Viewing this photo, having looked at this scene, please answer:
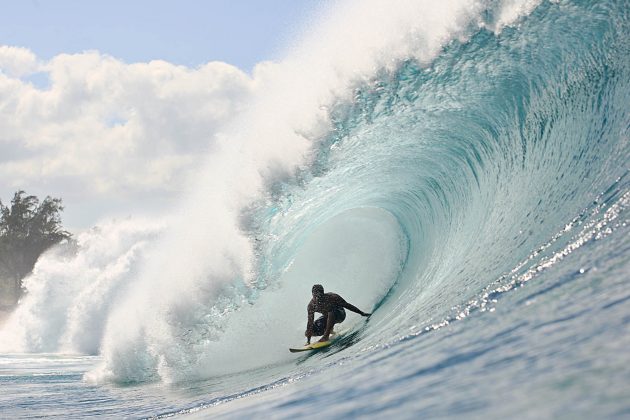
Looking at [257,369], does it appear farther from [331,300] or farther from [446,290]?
[446,290]

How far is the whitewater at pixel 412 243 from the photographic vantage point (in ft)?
16.6

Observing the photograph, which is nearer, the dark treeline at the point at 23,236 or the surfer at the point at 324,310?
the surfer at the point at 324,310

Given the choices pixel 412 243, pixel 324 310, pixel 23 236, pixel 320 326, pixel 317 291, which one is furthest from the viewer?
pixel 23 236

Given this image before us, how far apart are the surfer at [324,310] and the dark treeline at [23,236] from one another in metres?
61.6

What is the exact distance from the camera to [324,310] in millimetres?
11719

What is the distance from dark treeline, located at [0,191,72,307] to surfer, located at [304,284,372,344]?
61627mm

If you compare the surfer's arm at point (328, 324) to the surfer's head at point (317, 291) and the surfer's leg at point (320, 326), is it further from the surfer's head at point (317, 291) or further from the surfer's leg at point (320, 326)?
the surfer's head at point (317, 291)

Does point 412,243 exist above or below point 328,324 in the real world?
above

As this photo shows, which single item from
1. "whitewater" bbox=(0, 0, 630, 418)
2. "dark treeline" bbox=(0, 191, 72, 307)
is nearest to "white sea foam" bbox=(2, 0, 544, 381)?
"whitewater" bbox=(0, 0, 630, 418)

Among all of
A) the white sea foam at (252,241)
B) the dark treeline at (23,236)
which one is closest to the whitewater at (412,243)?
the white sea foam at (252,241)

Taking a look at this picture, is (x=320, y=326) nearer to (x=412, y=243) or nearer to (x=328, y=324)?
(x=328, y=324)

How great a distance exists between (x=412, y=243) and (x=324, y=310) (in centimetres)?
454

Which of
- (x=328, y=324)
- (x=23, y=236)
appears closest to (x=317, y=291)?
(x=328, y=324)

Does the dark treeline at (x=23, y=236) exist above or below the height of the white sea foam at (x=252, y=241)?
above
